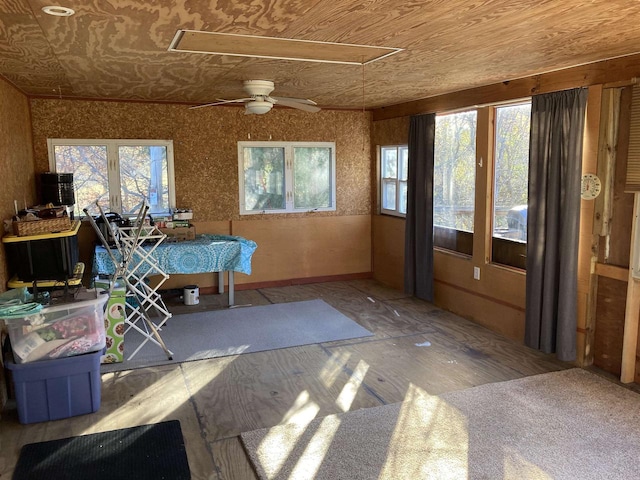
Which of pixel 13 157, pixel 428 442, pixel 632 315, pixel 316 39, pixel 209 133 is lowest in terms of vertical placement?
pixel 428 442

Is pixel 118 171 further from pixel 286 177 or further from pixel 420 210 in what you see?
pixel 420 210

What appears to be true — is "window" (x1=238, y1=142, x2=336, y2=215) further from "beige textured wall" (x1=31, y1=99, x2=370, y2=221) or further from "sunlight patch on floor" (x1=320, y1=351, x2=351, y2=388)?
"sunlight patch on floor" (x1=320, y1=351, x2=351, y2=388)

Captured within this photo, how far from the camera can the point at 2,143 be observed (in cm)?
401

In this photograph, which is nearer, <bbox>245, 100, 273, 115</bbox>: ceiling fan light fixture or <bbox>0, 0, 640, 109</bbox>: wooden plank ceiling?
<bbox>0, 0, 640, 109</bbox>: wooden plank ceiling

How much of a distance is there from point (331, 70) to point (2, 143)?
99.7 inches

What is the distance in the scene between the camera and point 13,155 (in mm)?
4434

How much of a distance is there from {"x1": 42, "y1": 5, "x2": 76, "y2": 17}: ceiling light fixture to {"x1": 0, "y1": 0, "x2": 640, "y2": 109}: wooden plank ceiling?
0.10 feet

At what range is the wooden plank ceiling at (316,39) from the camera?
95.0 inches

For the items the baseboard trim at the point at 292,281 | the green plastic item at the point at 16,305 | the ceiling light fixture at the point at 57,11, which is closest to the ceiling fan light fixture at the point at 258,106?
the ceiling light fixture at the point at 57,11

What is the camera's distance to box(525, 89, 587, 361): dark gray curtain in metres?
3.98

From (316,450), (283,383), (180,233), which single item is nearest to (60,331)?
(283,383)

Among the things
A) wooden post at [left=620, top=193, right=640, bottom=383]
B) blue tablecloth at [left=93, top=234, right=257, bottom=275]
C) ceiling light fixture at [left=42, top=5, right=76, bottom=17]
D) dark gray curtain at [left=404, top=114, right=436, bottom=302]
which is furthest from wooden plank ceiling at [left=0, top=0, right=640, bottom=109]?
blue tablecloth at [left=93, top=234, right=257, bottom=275]

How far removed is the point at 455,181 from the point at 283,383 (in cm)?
288

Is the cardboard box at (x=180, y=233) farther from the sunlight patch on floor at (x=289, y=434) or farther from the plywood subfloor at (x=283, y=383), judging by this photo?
the sunlight patch on floor at (x=289, y=434)
